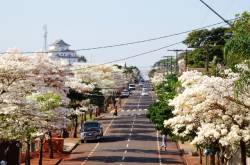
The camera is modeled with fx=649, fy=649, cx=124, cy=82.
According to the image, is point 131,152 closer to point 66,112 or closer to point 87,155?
point 87,155

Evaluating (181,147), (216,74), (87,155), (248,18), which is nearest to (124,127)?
(181,147)

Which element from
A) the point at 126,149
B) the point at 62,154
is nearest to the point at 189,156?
the point at 126,149

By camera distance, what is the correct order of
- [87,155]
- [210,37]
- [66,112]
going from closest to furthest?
[66,112] → [87,155] → [210,37]

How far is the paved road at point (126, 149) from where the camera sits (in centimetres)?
4503

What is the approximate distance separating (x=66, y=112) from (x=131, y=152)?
11.6 metres

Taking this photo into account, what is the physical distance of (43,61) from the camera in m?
45.0

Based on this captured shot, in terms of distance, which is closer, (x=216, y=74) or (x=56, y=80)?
(x=216, y=74)

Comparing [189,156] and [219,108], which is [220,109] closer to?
[219,108]

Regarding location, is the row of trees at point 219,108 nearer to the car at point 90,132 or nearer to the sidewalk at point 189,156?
the sidewalk at point 189,156

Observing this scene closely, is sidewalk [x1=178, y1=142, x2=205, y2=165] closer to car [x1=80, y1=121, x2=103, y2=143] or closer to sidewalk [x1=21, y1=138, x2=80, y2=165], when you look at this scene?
car [x1=80, y1=121, x2=103, y2=143]

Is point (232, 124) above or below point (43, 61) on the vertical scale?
below

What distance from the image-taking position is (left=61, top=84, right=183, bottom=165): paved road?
148ft

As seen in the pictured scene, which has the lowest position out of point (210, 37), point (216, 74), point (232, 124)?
point (232, 124)

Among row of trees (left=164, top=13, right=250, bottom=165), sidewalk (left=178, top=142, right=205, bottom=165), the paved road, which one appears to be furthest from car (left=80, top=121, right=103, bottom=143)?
row of trees (left=164, top=13, right=250, bottom=165)
